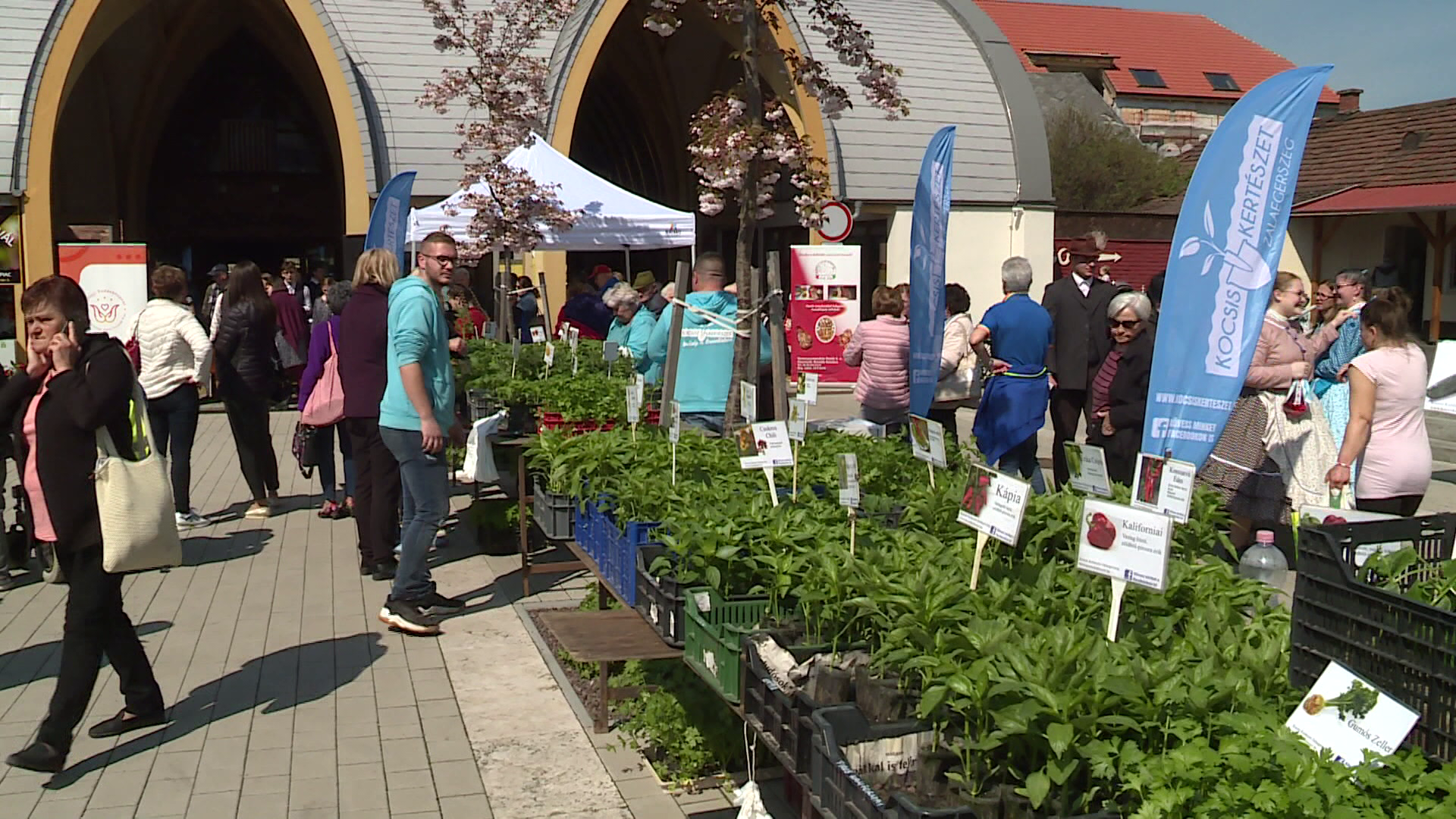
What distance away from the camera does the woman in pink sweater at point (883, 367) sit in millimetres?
8031

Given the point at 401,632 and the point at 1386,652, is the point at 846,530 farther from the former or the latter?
the point at 401,632

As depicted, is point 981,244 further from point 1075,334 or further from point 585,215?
point 1075,334

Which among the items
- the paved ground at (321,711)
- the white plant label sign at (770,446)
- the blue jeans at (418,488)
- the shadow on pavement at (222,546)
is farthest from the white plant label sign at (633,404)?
the shadow on pavement at (222,546)

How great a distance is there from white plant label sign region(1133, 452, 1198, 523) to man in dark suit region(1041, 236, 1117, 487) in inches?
195

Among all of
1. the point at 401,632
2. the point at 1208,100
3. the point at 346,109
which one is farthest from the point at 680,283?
the point at 1208,100

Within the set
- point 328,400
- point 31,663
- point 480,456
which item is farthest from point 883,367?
point 31,663

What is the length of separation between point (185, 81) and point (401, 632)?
21029 millimetres

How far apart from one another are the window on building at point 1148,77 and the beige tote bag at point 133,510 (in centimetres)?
5238

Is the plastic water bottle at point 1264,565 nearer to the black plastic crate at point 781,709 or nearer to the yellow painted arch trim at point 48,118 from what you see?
the black plastic crate at point 781,709

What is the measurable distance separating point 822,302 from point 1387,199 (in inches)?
457

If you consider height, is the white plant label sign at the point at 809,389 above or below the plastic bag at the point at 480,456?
above

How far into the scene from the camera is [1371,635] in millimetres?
2477

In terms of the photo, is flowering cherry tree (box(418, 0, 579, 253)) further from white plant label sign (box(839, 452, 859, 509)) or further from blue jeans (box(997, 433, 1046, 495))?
white plant label sign (box(839, 452, 859, 509))

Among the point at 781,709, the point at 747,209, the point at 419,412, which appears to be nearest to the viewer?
the point at 781,709
